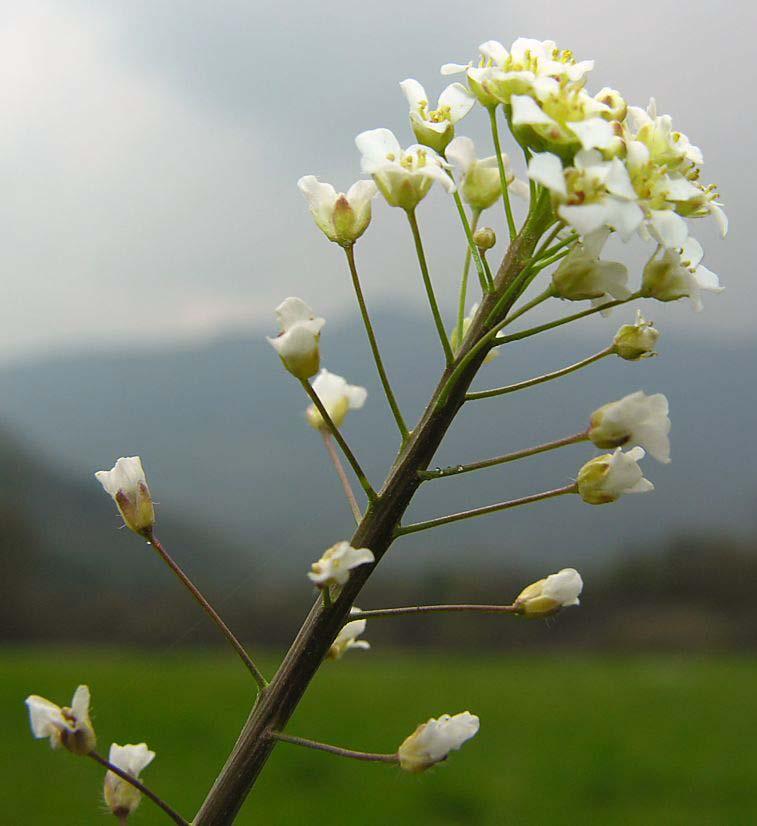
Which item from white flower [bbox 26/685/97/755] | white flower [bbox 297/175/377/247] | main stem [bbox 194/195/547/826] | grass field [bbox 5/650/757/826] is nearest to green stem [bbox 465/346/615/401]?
main stem [bbox 194/195/547/826]

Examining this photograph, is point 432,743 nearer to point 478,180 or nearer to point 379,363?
point 379,363

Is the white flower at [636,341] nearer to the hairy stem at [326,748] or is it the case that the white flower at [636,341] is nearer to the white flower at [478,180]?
the white flower at [478,180]

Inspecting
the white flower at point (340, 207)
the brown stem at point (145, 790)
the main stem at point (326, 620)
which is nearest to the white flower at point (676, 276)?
the main stem at point (326, 620)

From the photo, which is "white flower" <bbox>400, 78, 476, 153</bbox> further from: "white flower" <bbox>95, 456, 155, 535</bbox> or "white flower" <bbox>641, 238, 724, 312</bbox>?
"white flower" <bbox>95, 456, 155, 535</bbox>

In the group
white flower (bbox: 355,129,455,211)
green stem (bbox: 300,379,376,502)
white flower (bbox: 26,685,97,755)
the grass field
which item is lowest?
the grass field

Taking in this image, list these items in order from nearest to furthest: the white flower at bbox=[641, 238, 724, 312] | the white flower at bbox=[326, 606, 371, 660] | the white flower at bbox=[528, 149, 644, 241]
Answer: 1. the white flower at bbox=[528, 149, 644, 241]
2. the white flower at bbox=[641, 238, 724, 312]
3. the white flower at bbox=[326, 606, 371, 660]

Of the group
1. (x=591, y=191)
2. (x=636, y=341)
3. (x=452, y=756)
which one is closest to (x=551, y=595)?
(x=636, y=341)

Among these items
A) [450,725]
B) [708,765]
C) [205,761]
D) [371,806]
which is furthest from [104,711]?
[450,725]
